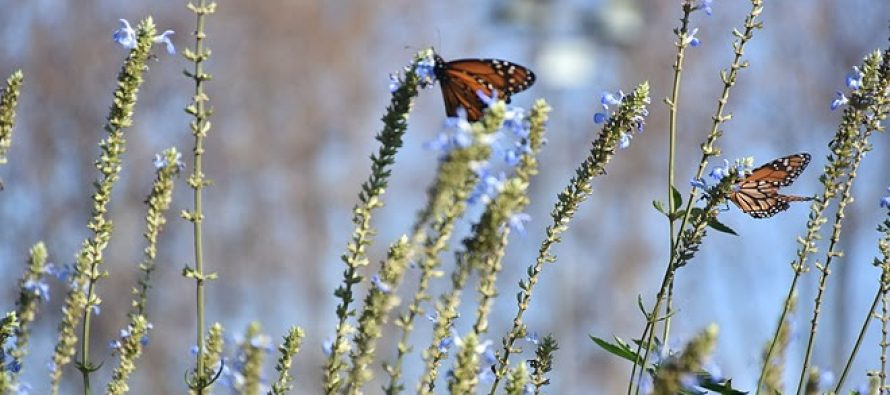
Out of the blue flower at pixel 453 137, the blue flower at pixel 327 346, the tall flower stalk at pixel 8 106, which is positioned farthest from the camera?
the tall flower stalk at pixel 8 106

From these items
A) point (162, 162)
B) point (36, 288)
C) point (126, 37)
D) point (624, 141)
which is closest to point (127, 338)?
point (36, 288)

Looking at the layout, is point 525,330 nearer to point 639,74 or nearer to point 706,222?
point 706,222

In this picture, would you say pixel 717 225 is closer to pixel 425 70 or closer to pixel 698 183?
pixel 698 183

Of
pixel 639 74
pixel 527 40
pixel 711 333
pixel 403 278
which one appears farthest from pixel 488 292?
pixel 639 74

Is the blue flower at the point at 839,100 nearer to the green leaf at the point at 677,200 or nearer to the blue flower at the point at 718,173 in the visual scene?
the blue flower at the point at 718,173

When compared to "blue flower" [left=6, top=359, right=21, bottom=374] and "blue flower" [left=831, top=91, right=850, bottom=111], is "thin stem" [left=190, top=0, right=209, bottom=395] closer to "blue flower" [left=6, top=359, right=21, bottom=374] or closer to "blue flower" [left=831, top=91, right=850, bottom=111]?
"blue flower" [left=6, top=359, right=21, bottom=374]

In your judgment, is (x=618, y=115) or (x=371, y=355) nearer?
(x=371, y=355)

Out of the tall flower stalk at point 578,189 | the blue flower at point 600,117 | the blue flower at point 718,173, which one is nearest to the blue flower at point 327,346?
the tall flower stalk at point 578,189
